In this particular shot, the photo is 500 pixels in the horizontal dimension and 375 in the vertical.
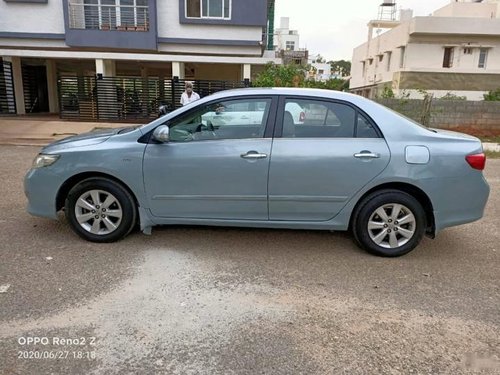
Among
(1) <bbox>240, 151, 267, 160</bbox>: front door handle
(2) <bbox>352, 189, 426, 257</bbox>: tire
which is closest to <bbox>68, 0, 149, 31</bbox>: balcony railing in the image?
(1) <bbox>240, 151, 267, 160</bbox>: front door handle

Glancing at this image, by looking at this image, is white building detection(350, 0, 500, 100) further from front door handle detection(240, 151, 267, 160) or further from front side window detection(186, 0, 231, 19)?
front door handle detection(240, 151, 267, 160)

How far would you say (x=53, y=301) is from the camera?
10.6ft

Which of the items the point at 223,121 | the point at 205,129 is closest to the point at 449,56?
the point at 223,121

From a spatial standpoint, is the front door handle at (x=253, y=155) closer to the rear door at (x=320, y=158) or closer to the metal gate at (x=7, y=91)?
the rear door at (x=320, y=158)

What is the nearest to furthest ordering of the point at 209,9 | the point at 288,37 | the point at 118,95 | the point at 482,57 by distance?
the point at 118,95 → the point at 209,9 → the point at 482,57 → the point at 288,37

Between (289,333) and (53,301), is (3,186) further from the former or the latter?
(289,333)

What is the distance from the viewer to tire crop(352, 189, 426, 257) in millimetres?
4062

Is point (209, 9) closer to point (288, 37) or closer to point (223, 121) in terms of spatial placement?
point (223, 121)

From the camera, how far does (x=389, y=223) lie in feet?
13.5

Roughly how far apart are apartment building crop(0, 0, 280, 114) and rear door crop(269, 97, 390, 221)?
13243 mm

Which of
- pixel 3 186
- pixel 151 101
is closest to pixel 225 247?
pixel 3 186

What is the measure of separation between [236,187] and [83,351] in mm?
2028

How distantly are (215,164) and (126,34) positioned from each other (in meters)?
15.5

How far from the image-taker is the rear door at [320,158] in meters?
4.01
